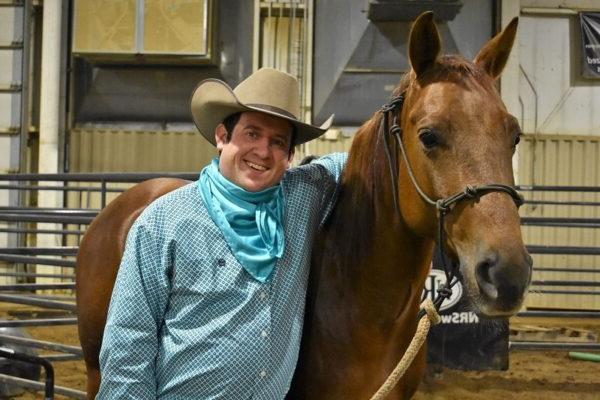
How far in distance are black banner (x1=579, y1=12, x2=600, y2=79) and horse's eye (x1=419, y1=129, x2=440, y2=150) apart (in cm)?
1051

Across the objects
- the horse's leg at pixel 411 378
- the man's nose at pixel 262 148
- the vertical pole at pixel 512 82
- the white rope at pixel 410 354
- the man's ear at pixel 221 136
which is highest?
the vertical pole at pixel 512 82

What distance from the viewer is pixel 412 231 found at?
2.26 meters

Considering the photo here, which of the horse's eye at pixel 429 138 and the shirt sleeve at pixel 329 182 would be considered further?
the shirt sleeve at pixel 329 182

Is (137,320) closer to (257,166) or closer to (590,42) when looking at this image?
(257,166)

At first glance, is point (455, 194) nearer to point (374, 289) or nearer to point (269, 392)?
point (374, 289)

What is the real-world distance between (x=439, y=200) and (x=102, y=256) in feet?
5.79

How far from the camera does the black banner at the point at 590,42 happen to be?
11609 mm

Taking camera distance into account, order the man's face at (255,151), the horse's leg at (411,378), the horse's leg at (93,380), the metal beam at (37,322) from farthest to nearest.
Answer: the metal beam at (37,322) → the horse's leg at (93,380) → the horse's leg at (411,378) → the man's face at (255,151)

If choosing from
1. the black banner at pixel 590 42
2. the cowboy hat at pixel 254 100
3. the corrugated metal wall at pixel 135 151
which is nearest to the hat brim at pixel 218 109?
the cowboy hat at pixel 254 100

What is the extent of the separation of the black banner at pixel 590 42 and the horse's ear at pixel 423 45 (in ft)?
33.9

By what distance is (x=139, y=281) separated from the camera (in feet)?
6.64

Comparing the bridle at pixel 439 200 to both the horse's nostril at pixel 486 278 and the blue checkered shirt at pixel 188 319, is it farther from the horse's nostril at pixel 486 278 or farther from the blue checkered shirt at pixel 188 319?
the blue checkered shirt at pixel 188 319

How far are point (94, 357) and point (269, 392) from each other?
1513 mm

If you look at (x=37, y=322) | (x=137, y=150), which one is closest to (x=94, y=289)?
(x=37, y=322)
